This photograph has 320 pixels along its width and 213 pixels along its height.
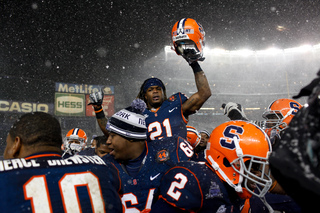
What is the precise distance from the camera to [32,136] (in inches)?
65.5

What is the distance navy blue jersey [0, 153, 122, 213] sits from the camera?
136 centimetres

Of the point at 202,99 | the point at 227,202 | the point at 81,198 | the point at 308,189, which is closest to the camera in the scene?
the point at 308,189

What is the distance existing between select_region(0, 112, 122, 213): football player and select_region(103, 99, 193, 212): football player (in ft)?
1.19

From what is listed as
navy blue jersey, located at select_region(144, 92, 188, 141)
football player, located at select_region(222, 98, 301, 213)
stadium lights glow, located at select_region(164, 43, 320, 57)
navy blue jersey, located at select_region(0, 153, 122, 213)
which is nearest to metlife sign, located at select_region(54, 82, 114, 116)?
stadium lights glow, located at select_region(164, 43, 320, 57)

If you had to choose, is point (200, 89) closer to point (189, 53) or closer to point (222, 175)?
point (189, 53)

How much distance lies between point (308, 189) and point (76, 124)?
20.5 metres

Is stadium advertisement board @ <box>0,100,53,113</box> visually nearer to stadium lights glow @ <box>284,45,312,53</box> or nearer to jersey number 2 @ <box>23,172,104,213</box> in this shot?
jersey number 2 @ <box>23,172,104,213</box>

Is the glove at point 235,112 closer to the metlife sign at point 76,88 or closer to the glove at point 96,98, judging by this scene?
the glove at point 96,98

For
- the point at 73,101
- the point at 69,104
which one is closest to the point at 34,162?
the point at 69,104

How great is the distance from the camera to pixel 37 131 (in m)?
1.68

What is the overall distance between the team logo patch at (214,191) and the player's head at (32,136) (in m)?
1.10

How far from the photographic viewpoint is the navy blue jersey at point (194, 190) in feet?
5.70

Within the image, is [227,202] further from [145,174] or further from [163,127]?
[163,127]

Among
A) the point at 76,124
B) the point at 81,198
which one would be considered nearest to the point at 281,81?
the point at 76,124
